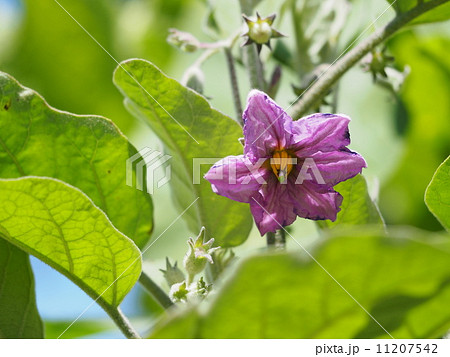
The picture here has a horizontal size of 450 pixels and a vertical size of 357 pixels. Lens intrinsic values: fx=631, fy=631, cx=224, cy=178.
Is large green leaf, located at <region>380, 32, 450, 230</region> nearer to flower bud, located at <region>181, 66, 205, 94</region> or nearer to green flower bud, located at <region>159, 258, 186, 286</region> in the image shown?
flower bud, located at <region>181, 66, 205, 94</region>

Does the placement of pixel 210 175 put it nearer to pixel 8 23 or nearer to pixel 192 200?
pixel 192 200

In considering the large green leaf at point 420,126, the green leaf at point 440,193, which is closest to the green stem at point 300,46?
the large green leaf at point 420,126

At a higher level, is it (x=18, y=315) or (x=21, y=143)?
(x=21, y=143)

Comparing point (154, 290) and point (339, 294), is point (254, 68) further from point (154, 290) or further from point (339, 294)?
point (339, 294)

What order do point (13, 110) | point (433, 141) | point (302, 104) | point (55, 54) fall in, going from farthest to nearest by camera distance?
point (55, 54), point (433, 141), point (302, 104), point (13, 110)

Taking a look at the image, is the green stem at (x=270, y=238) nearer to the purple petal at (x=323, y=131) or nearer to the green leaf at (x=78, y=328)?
the purple petal at (x=323, y=131)

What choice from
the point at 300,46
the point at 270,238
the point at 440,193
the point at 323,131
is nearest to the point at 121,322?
the point at 270,238

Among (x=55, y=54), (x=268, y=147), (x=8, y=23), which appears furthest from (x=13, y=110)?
(x=8, y=23)

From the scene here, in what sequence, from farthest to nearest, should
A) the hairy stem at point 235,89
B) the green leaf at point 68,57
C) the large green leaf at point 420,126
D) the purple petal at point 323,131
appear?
1. the green leaf at point 68,57
2. the large green leaf at point 420,126
3. the hairy stem at point 235,89
4. the purple petal at point 323,131
